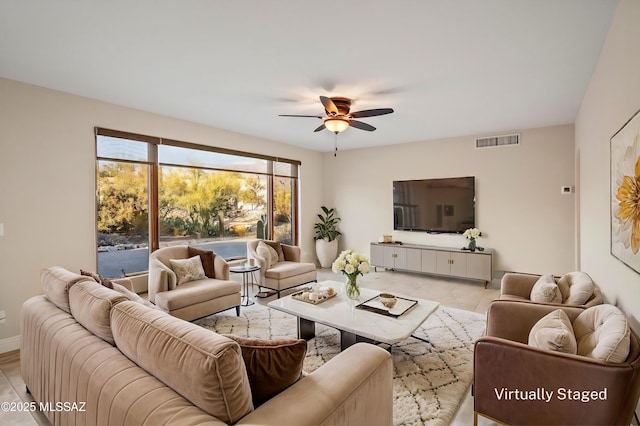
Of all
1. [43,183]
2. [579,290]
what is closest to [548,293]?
[579,290]

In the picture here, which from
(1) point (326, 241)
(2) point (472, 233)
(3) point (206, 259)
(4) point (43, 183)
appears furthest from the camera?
(1) point (326, 241)

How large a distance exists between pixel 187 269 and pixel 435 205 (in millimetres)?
4393

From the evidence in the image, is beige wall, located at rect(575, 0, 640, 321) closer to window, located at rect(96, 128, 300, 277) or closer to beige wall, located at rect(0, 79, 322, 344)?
window, located at rect(96, 128, 300, 277)

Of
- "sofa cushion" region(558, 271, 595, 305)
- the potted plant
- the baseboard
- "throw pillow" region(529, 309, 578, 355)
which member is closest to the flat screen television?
the potted plant

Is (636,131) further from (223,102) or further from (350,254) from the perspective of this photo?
(223,102)

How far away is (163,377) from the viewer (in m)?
1.17

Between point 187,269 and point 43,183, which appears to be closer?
point 43,183

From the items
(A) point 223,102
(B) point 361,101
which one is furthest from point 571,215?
(A) point 223,102

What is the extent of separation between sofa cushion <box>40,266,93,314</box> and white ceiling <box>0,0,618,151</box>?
5.72 feet

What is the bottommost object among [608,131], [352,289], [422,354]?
[422,354]

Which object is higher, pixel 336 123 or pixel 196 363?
pixel 336 123

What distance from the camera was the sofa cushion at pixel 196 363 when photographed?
1.04 m

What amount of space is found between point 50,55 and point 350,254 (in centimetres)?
316

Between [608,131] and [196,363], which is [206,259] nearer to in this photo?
[196,363]
